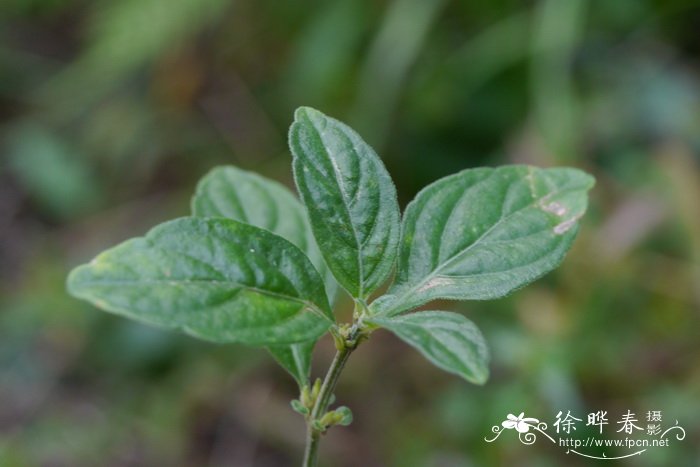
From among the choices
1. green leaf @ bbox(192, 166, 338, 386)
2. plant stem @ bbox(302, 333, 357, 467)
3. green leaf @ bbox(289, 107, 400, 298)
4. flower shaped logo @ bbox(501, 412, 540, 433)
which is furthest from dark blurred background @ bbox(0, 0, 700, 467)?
green leaf @ bbox(289, 107, 400, 298)

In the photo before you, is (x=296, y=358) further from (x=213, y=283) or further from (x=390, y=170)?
(x=390, y=170)

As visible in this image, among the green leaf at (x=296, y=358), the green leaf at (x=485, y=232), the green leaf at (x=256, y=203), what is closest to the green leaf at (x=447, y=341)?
the green leaf at (x=485, y=232)

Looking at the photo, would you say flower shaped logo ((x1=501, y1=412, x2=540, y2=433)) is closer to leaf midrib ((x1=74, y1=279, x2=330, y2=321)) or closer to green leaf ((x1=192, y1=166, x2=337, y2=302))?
green leaf ((x1=192, y1=166, x2=337, y2=302))

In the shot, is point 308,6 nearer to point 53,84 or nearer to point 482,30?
point 482,30

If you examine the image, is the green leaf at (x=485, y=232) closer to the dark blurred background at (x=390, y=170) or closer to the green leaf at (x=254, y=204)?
the green leaf at (x=254, y=204)

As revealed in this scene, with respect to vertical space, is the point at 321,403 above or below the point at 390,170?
below

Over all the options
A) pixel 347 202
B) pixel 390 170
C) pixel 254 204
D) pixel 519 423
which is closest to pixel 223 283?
pixel 347 202
